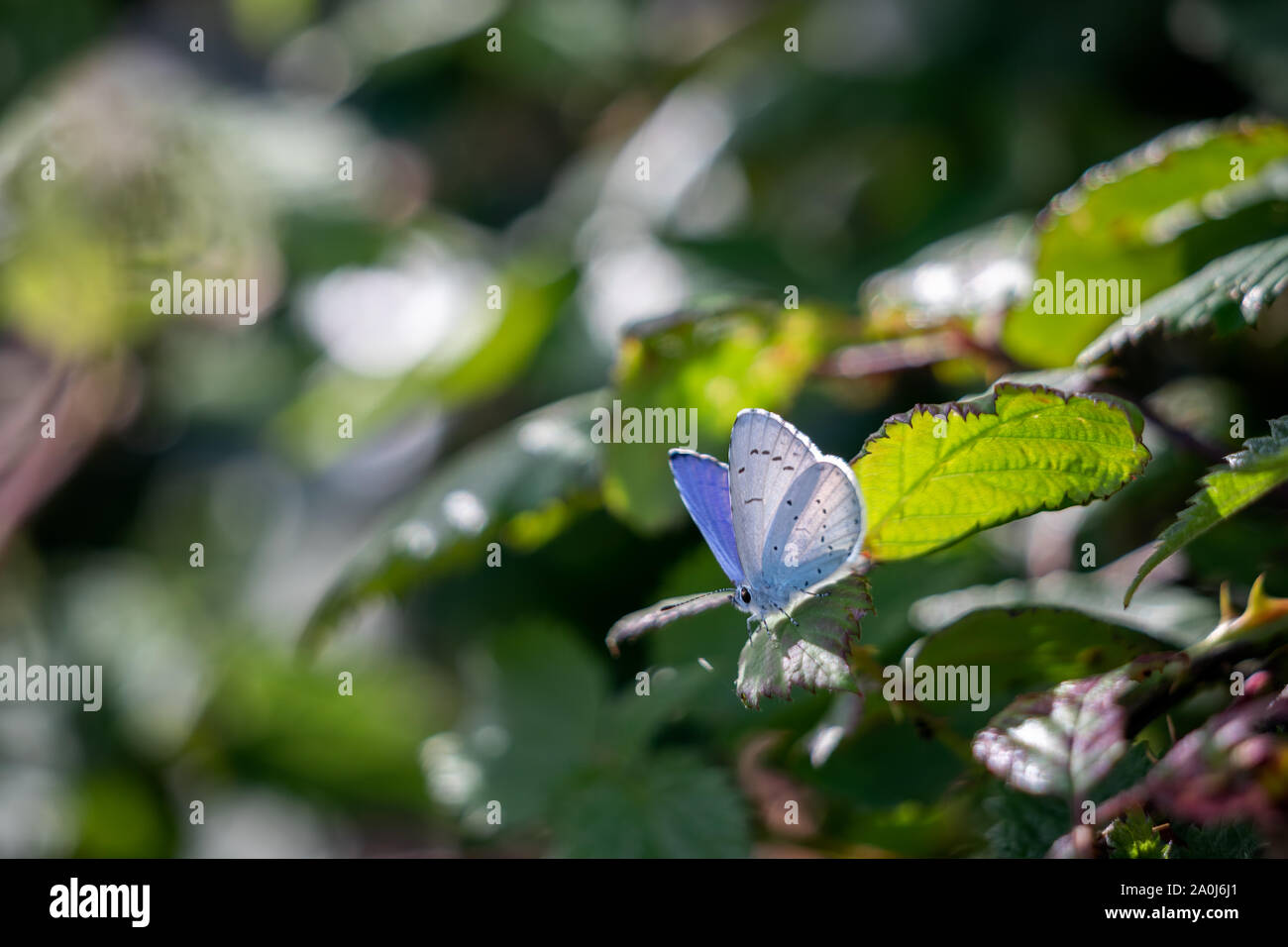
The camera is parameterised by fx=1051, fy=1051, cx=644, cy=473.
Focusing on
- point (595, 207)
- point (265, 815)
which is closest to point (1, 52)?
point (595, 207)

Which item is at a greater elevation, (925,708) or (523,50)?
(523,50)

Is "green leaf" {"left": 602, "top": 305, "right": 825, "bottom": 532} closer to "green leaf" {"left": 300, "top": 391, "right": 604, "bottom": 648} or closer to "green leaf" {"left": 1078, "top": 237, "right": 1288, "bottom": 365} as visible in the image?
"green leaf" {"left": 300, "top": 391, "right": 604, "bottom": 648}

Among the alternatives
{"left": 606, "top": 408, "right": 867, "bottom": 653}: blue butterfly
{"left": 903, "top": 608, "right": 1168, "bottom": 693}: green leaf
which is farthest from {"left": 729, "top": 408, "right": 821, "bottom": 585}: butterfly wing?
{"left": 903, "top": 608, "right": 1168, "bottom": 693}: green leaf

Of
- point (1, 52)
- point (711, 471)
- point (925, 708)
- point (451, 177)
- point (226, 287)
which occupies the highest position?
point (1, 52)

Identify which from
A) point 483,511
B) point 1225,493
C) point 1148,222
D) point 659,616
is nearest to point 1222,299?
point 1225,493

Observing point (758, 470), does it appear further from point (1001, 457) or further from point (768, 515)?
point (1001, 457)

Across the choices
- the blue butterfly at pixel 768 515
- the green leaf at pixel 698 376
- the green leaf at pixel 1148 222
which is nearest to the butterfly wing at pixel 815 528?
the blue butterfly at pixel 768 515

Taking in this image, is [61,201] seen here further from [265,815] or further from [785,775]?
[785,775]
